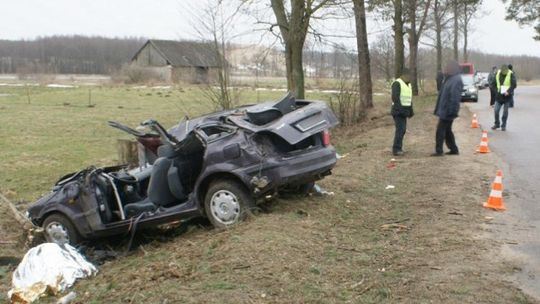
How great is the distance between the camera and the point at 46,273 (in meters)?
5.40

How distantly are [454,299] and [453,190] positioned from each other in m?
4.27

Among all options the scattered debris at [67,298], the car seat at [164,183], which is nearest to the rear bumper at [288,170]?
the car seat at [164,183]

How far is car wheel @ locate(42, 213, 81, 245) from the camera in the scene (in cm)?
729

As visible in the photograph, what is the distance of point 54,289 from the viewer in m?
5.21

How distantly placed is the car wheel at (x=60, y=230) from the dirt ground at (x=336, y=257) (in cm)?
61

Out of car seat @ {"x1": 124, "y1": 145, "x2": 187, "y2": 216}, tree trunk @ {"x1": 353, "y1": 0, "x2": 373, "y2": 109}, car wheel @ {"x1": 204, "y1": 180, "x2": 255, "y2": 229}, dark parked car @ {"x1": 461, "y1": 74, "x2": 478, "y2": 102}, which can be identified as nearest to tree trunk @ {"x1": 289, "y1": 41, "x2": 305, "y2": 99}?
tree trunk @ {"x1": 353, "y1": 0, "x2": 373, "y2": 109}

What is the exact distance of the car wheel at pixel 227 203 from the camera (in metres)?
6.47

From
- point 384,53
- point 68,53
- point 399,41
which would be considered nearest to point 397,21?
point 399,41

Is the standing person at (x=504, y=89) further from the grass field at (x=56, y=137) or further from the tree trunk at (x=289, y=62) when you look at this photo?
the grass field at (x=56, y=137)

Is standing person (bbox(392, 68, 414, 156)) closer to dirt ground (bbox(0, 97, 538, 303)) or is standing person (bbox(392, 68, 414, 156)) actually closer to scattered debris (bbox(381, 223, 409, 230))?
dirt ground (bbox(0, 97, 538, 303))

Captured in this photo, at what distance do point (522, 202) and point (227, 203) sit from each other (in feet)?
12.9

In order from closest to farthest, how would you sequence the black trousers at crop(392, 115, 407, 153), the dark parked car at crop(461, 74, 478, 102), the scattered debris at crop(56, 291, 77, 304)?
1. the scattered debris at crop(56, 291, 77, 304)
2. the black trousers at crop(392, 115, 407, 153)
3. the dark parked car at crop(461, 74, 478, 102)

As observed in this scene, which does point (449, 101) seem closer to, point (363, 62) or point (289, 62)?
point (289, 62)

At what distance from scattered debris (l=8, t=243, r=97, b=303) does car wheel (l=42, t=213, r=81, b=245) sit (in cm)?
140
